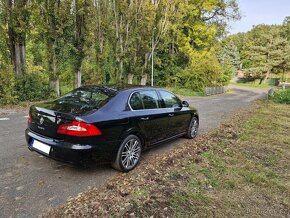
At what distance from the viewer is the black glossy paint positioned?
142 inches

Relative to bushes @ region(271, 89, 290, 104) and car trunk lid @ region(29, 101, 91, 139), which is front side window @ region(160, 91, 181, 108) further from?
bushes @ region(271, 89, 290, 104)

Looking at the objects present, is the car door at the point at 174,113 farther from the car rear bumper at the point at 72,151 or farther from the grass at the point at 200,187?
the car rear bumper at the point at 72,151

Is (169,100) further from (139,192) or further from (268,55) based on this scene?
(268,55)

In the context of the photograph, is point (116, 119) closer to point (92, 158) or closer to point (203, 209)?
point (92, 158)

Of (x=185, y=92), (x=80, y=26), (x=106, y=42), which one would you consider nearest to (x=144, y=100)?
(x=80, y=26)

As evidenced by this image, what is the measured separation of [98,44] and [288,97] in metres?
13.6

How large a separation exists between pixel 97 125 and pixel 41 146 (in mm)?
1022

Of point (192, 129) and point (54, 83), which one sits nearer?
point (192, 129)

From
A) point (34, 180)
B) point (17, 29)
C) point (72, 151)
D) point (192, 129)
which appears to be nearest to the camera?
point (72, 151)

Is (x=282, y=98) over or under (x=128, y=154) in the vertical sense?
under

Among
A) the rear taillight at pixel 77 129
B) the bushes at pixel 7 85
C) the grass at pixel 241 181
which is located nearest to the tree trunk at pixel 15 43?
the bushes at pixel 7 85

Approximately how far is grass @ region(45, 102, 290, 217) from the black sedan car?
47cm

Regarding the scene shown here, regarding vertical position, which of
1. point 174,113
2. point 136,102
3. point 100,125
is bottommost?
point 174,113

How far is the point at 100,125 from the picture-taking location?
370cm
